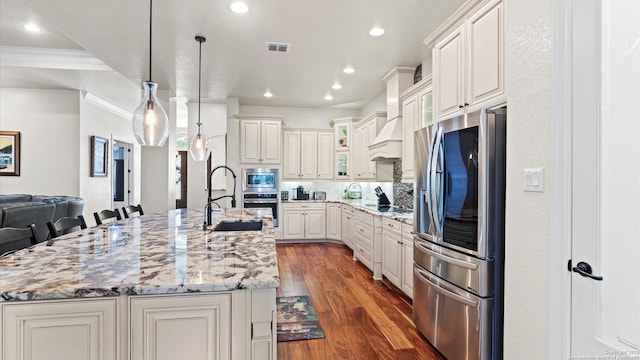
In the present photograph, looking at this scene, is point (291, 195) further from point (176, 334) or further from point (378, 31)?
point (176, 334)

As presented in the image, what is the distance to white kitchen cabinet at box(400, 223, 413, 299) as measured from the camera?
306 centimetres

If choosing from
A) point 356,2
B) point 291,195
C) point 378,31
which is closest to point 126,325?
point 356,2

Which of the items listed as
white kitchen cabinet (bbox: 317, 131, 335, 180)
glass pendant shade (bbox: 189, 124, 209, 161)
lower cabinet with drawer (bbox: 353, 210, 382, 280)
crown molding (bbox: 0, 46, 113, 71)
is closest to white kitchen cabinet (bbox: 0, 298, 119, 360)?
lower cabinet with drawer (bbox: 353, 210, 382, 280)

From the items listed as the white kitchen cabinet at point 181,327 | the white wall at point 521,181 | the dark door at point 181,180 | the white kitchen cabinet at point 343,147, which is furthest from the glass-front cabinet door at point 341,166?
the dark door at point 181,180

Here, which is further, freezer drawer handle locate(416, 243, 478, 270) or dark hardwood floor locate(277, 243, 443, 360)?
dark hardwood floor locate(277, 243, 443, 360)

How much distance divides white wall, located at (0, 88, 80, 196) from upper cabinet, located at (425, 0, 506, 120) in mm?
6508

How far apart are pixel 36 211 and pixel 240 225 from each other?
2827mm

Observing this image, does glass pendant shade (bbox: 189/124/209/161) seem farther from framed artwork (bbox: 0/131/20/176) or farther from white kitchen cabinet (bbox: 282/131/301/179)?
framed artwork (bbox: 0/131/20/176)

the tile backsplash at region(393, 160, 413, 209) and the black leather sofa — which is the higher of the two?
the tile backsplash at region(393, 160, 413, 209)

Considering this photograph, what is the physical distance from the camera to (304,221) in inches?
240

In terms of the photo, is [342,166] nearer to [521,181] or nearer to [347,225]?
[347,225]

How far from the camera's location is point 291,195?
6691 mm

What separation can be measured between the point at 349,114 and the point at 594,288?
616cm

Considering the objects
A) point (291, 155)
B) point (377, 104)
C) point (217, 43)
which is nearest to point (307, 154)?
point (291, 155)
